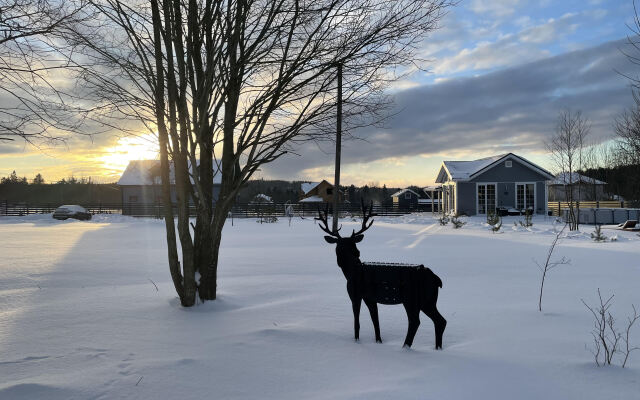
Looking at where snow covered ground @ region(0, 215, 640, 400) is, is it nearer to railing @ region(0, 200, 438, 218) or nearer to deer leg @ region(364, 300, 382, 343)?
deer leg @ region(364, 300, 382, 343)

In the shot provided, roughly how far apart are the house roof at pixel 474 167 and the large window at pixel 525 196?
1493mm

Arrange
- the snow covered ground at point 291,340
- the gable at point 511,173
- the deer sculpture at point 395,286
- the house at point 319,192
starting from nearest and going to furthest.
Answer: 1. the snow covered ground at point 291,340
2. the deer sculpture at point 395,286
3. the gable at point 511,173
4. the house at point 319,192

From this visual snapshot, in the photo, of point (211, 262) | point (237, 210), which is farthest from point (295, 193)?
point (211, 262)

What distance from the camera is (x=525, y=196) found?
109 ft

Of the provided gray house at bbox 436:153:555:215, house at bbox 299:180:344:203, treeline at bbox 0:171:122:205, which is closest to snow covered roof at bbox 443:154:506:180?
gray house at bbox 436:153:555:215

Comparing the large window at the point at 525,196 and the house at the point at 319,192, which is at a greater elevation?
the house at the point at 319,192

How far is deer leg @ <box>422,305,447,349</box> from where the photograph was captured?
409 cm

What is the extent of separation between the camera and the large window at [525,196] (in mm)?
33281

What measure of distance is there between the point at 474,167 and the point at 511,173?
3081 millimetres

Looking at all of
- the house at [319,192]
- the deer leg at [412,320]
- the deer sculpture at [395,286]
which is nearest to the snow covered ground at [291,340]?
the deer leg at [412,320]

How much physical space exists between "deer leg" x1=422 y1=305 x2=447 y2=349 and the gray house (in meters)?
30.2

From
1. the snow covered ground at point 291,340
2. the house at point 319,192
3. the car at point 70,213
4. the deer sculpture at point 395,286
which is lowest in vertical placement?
the snow covered ground at point 291,340

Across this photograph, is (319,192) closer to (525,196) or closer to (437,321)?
(525,196)

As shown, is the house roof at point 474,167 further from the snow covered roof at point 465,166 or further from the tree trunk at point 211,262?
the tree trunk at point 211,262
